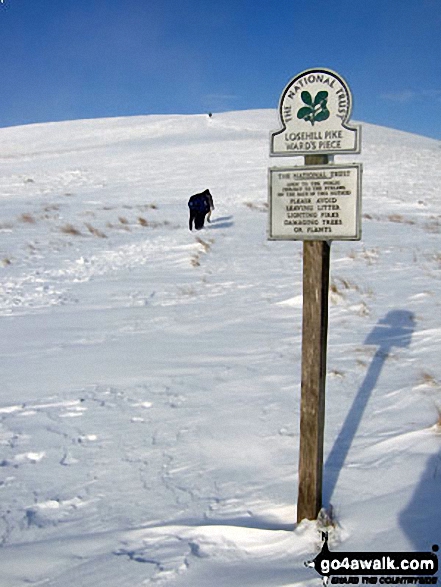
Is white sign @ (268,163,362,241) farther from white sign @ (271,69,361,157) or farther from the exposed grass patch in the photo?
the exposed grass patch

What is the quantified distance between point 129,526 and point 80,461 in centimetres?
92

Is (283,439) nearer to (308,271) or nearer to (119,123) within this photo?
(308,271)

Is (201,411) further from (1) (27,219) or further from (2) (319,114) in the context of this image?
(1) (27,219)

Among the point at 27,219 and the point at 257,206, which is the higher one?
the point at 257,206

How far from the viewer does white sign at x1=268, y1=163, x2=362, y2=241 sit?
269cm

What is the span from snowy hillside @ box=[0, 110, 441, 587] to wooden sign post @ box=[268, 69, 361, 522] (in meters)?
0.57

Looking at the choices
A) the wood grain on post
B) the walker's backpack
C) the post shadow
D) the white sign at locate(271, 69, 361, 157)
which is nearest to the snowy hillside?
the post shadow

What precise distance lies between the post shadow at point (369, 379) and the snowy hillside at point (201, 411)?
24 mm

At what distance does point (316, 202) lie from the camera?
9.01ft

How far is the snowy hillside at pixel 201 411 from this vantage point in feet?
9.48

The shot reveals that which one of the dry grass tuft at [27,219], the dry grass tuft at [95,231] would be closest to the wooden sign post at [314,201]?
the dry grass tuft at [95,231]

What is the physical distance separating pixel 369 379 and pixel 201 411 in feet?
5.86

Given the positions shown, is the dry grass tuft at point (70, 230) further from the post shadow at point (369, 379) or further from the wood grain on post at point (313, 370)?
the wood grain on post at point (313, 370)

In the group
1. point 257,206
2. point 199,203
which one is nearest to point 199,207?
point 199,203
